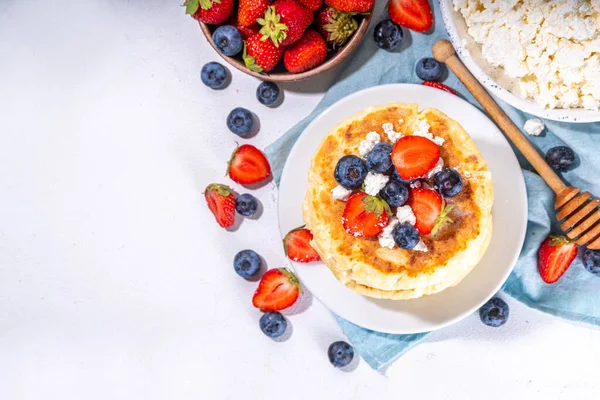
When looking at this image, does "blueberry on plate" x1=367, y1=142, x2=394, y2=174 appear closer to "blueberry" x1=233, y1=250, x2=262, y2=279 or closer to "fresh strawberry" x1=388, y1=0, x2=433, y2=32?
"fresh strawberry" x1=388, y1=0, x2=433, y2=32

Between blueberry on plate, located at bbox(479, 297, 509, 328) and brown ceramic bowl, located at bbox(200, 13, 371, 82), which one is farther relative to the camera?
blueberry on plate, located at bbox(479, 297, 509, 328)

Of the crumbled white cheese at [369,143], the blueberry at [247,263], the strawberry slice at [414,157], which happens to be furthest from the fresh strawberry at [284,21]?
the blueberry at [247,263]

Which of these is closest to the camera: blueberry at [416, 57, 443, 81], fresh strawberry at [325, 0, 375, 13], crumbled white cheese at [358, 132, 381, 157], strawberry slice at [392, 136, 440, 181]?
strawberry slice at [392, 136, 440, 181]

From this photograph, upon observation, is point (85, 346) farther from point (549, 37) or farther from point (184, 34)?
point (549, 37)

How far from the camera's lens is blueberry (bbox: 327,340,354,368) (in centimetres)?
241

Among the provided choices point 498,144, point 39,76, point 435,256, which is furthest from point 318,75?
point 39,76

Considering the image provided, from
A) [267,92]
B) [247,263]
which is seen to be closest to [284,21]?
[267,92]

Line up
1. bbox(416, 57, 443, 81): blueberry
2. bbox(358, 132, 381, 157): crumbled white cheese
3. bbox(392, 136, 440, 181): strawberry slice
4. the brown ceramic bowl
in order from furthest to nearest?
bbox(416, 57, 443, 81): blueberry, the brown ceramic bowl, bbox(358, 132, 381, 157): crumbled white cheese, bbox(392, 136, 440, 181): strawberry slice

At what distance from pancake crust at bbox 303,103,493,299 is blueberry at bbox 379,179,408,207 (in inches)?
6.5

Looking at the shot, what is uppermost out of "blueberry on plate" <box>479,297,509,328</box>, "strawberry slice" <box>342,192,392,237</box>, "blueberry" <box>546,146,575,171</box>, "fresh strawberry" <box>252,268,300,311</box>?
"strawberry slice" <box>342,192,392,237</box>

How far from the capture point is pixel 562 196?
2182 mm

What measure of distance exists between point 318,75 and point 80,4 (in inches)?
36.9

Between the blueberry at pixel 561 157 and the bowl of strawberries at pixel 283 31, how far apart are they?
742mm

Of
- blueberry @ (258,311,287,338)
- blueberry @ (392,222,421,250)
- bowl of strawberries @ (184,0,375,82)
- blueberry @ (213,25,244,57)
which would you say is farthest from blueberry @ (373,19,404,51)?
blueberry @ (258,311,287,338)
